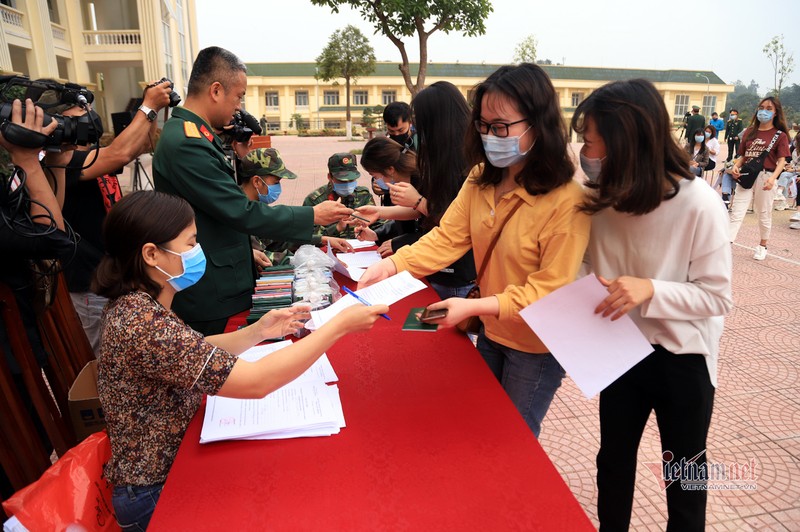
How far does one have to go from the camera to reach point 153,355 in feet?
4.16

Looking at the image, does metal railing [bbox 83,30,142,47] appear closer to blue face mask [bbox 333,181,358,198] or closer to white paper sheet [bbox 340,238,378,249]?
blue face mask [bbox 333,181,358,198]

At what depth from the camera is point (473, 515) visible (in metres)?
1.06

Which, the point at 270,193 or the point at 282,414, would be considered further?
the point at 270,193

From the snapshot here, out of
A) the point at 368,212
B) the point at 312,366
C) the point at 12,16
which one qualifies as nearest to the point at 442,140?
the point at 368,212

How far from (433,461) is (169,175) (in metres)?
1.60

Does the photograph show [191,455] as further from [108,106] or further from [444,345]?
[108,106]

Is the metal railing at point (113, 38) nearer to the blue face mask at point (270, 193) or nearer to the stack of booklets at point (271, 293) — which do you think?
the blue face mask at point (270, 193)

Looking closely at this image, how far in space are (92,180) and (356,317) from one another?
199 cm

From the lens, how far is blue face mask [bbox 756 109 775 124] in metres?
5.63

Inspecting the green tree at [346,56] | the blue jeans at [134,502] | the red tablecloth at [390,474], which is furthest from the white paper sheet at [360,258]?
the green tree at [346,56]

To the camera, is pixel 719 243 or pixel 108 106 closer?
pixel 719 243

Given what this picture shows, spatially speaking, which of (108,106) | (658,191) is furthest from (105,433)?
(108,106)

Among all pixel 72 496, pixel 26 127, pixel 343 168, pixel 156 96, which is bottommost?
pixel 72 496

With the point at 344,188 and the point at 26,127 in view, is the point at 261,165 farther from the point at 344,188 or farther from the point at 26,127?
the point at 26,127
